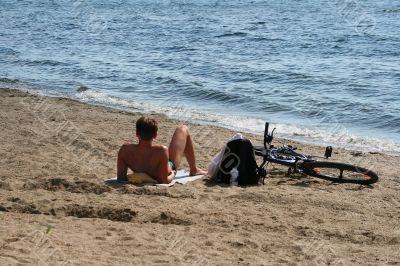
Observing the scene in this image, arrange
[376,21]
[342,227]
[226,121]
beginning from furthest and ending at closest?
[376,21]
[226,121]
[342,227]

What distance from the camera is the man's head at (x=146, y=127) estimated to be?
23.6 feet

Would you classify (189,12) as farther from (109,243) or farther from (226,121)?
(109,243)

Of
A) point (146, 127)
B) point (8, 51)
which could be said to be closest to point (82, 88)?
point (8, 51)

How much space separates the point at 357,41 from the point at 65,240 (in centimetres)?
2297

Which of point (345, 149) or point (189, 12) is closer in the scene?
point (345, 149)

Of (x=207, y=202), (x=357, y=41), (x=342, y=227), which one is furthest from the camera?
(x=357, y=41)

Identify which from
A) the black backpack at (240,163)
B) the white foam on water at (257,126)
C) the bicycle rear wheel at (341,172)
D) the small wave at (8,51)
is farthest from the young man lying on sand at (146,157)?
the small wave at (8,51)

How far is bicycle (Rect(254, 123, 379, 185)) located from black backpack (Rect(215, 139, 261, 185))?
0.13m

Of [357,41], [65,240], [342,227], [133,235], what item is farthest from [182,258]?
[357,41]

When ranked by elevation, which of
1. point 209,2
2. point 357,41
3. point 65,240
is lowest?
point 65,240

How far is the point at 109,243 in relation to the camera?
5629mm

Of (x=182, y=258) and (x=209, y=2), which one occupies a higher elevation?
(x=209, y=2)

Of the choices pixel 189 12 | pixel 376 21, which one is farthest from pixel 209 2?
pixel 376 21

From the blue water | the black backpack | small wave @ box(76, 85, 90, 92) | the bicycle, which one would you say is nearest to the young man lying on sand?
the black backpack
